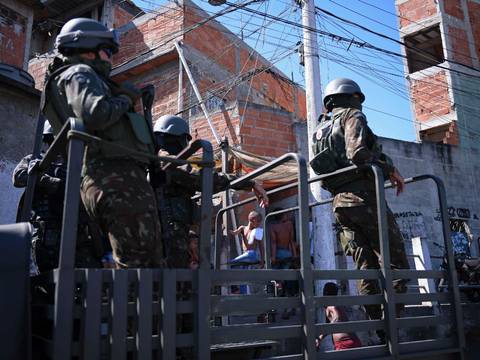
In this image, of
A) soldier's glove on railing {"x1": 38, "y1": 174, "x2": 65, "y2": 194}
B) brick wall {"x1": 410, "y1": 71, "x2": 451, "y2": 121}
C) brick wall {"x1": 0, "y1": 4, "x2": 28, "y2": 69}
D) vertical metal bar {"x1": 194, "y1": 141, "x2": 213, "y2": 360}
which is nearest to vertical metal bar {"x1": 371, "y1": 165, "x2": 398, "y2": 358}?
vertical metal bar {"x1": 194, "y1": 141, "x2": 213, "y2": 360}

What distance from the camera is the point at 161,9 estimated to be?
49.3ft

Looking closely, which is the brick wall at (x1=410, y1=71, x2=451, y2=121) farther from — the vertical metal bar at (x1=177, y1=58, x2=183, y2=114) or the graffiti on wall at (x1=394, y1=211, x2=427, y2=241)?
the vertical metal bar at (x1=177, y1=58, x2=183, y2=114)

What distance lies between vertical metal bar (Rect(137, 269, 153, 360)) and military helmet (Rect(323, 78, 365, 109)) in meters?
2.36

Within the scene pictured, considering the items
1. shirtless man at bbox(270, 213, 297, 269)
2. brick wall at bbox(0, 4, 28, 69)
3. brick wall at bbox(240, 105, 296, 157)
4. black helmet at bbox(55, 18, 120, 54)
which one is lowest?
shirtless man at bbox(270, 213, 297, 269)

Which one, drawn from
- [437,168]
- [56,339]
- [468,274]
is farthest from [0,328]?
[437,168]

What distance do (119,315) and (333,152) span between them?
222cm

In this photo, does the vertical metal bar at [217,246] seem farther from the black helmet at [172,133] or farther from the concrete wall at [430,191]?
the concrete wall at [430,191]

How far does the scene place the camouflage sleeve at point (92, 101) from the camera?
216 centimetres

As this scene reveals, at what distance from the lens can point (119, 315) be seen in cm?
183

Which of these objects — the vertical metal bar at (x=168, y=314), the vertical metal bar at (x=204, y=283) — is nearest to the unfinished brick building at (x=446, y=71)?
the vertical metal bar at (x=204, y=283)

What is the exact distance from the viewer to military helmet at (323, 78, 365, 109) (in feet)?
12.1

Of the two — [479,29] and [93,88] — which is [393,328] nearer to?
[93,88]

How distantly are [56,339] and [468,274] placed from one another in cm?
832

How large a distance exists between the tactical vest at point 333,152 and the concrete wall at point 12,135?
16.2 ft
